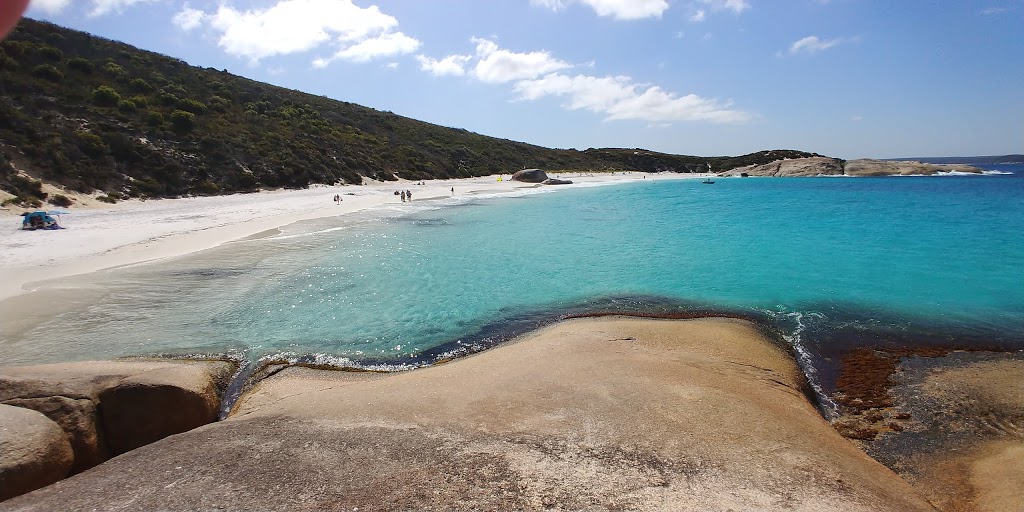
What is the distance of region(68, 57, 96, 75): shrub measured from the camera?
42062mm

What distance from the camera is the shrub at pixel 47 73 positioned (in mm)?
37688

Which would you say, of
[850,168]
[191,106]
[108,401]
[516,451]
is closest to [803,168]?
[850,168]

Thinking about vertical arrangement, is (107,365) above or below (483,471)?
above

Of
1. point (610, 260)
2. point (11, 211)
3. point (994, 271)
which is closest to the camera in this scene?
point (994, 271)

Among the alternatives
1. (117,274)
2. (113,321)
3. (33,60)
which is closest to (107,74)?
(33,60)

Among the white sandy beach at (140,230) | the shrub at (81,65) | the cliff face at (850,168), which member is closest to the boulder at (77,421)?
the white sandy beach at (140,230)

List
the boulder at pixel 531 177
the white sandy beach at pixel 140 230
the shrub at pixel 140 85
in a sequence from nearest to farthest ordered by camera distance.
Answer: the white sandy beach at pixel 140 230 → the shrub at pixel 140 85 → the boulder at pixel 531 177

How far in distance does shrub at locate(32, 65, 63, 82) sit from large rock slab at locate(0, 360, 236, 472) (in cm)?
4412

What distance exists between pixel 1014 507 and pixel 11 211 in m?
33.7

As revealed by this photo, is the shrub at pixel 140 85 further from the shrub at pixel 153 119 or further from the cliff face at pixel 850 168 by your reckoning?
the cliff face at pixel 850 168

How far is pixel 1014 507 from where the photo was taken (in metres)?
5.50

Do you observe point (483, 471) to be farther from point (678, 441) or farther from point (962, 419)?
point (962, 419)

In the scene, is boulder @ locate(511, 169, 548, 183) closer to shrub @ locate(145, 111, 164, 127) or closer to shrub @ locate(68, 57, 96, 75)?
shrub @ locate(145, 111, 164, 127)

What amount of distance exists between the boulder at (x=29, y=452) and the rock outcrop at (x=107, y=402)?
179 millimetres
